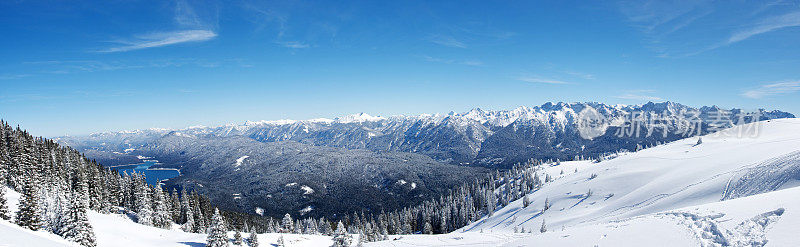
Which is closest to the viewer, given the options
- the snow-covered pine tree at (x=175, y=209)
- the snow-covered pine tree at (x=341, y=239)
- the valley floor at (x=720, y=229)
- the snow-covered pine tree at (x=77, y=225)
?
the valley floor at (x=720, y=229)

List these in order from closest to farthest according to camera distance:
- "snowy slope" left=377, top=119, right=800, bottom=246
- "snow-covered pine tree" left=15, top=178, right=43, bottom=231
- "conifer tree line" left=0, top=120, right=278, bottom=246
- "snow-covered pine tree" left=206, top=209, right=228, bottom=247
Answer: "snowy slope" left=377, top=119, right=800, bottom=246 < "snow-covered pine tree" left=15, top=178, right=43, bottom=231 < "conifer tree line" left=0, top=120, right=278, bottom=246 < "snow-covered pine tree" left=206, top=209, right=228, bottom=247

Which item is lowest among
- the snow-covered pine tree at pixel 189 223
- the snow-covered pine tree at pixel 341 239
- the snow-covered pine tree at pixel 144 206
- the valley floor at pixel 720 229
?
the snow-covered pine tree at pixel 341 239

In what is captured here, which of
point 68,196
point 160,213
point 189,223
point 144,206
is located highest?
point 68,196

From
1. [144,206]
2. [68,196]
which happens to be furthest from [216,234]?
[144,206]

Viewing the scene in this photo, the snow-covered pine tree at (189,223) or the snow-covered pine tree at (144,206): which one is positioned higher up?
the snow-covered pine tree at (144,206)

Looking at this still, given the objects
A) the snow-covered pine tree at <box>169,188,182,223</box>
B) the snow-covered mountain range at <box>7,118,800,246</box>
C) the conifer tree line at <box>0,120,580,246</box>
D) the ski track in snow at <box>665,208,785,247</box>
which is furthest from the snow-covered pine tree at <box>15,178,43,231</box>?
the ski track in snow at <box>665,208,785,247</box>

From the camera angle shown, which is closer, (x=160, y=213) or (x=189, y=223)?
(x=160, y=213)

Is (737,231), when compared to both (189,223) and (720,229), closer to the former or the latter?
(720,229)

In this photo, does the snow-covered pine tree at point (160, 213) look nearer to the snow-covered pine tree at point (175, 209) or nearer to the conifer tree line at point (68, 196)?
the conifer tree line at point (68, 196)

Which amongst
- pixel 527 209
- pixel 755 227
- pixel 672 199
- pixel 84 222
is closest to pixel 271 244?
pixel 84 222

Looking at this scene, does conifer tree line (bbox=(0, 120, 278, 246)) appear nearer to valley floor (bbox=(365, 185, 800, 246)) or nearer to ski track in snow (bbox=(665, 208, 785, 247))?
valley floor (bbox=(365, 185, 800, 246))

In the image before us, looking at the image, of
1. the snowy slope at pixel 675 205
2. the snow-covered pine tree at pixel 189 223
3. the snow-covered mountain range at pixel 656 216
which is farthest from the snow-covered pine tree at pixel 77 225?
the snowy slope at pixel 675 205
